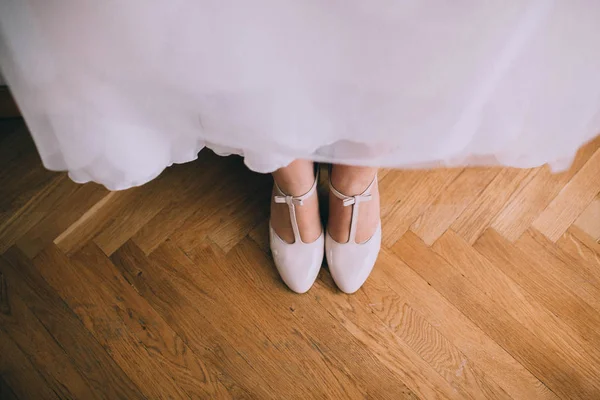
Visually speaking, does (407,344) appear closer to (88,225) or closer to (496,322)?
(496,322)

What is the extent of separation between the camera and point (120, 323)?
86 cm

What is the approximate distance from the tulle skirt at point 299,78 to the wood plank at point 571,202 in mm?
377

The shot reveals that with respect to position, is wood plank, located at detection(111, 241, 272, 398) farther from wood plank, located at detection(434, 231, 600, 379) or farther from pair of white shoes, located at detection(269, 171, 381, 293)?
wood plank, located at detection(434, 231, 600, 379)

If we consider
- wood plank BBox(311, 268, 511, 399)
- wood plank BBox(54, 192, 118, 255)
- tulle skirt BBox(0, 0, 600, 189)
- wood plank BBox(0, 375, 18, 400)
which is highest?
tulle skirt BBox(0, 0, 600, 189)

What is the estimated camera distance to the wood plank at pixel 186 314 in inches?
32.1

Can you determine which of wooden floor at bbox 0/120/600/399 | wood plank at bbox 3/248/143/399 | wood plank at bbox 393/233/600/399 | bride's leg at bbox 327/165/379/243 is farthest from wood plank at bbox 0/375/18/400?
wood plank at bbox 393/233/600/399

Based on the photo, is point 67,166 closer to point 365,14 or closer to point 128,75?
point 128,75

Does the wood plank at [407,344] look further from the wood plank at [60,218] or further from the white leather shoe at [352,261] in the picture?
the wood plank at [60,218]

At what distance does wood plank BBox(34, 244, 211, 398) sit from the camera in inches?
32.3

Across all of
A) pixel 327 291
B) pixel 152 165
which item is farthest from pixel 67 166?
pixel 327 291

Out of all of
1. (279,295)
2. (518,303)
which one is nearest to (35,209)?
(279,295)

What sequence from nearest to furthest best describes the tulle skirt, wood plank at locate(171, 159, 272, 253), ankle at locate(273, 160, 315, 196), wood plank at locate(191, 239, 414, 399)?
the tulle skirt < ankle at locate(273, 160, 315, 196) < wood plank at locate(191, 239, 414, 399) < wood plank at locate(171, 159, 272, 253)

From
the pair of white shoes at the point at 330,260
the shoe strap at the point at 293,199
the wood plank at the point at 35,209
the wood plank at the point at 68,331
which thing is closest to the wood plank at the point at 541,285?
the pair of white shoes at the point at 330,260

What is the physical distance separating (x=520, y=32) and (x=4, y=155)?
973 millimetres
